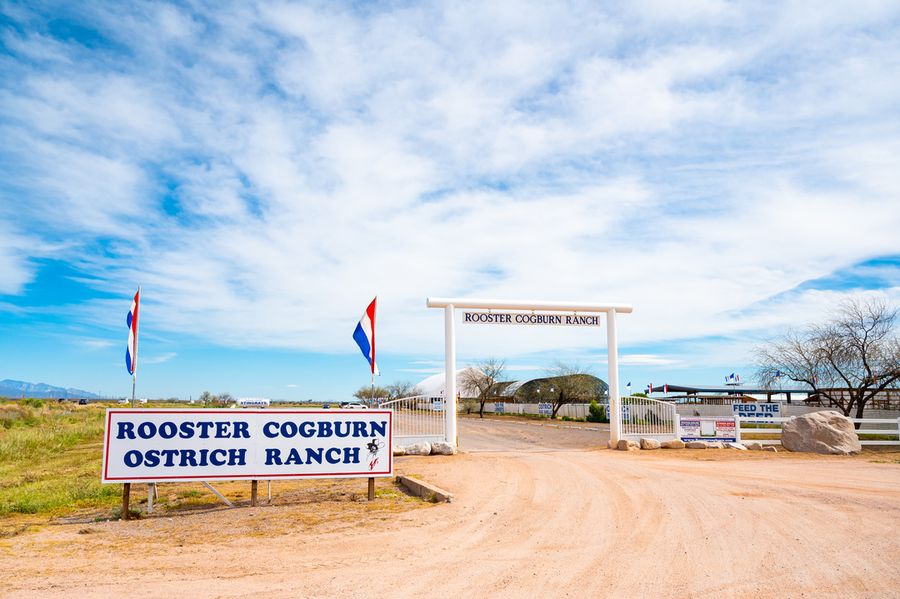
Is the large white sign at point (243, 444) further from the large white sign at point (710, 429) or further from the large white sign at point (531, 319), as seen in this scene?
the large white sign at point (710, 429)

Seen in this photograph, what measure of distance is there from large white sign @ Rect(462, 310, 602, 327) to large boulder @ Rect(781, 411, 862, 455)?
745 cm

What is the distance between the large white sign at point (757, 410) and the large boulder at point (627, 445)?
1223cm

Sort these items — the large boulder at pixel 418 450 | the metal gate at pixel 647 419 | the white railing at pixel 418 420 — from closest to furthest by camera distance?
the large boulder at pixel 418 450 → the white railing at pixel 418 420 → the metal gate at pixel 647 419

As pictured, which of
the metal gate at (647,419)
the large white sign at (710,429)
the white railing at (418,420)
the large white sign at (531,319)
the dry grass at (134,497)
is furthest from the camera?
the large white sign at (710,429)

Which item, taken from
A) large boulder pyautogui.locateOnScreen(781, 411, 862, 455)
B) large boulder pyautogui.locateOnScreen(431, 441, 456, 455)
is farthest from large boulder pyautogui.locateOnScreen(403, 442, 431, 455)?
large boulder pyautogui.locateOnScreen(781, 411, 862, 455)

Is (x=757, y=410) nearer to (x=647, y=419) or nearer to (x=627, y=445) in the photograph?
(x=647, y=419)

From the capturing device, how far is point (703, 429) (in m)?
21.8

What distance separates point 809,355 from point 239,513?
104ft

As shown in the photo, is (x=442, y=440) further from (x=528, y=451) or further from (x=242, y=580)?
(x=242, y=580)

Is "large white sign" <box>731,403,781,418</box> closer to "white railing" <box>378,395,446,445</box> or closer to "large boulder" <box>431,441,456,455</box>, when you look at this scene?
"white railing" <box>378,395,446,445</box>

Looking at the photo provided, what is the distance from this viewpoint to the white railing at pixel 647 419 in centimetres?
2116

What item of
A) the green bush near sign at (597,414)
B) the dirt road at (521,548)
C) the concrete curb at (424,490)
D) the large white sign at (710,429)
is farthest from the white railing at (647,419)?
the green bush near sign at (597,414)

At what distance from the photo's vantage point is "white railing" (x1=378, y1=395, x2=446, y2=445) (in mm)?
18469

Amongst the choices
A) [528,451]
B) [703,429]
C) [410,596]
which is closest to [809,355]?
[703,429]
